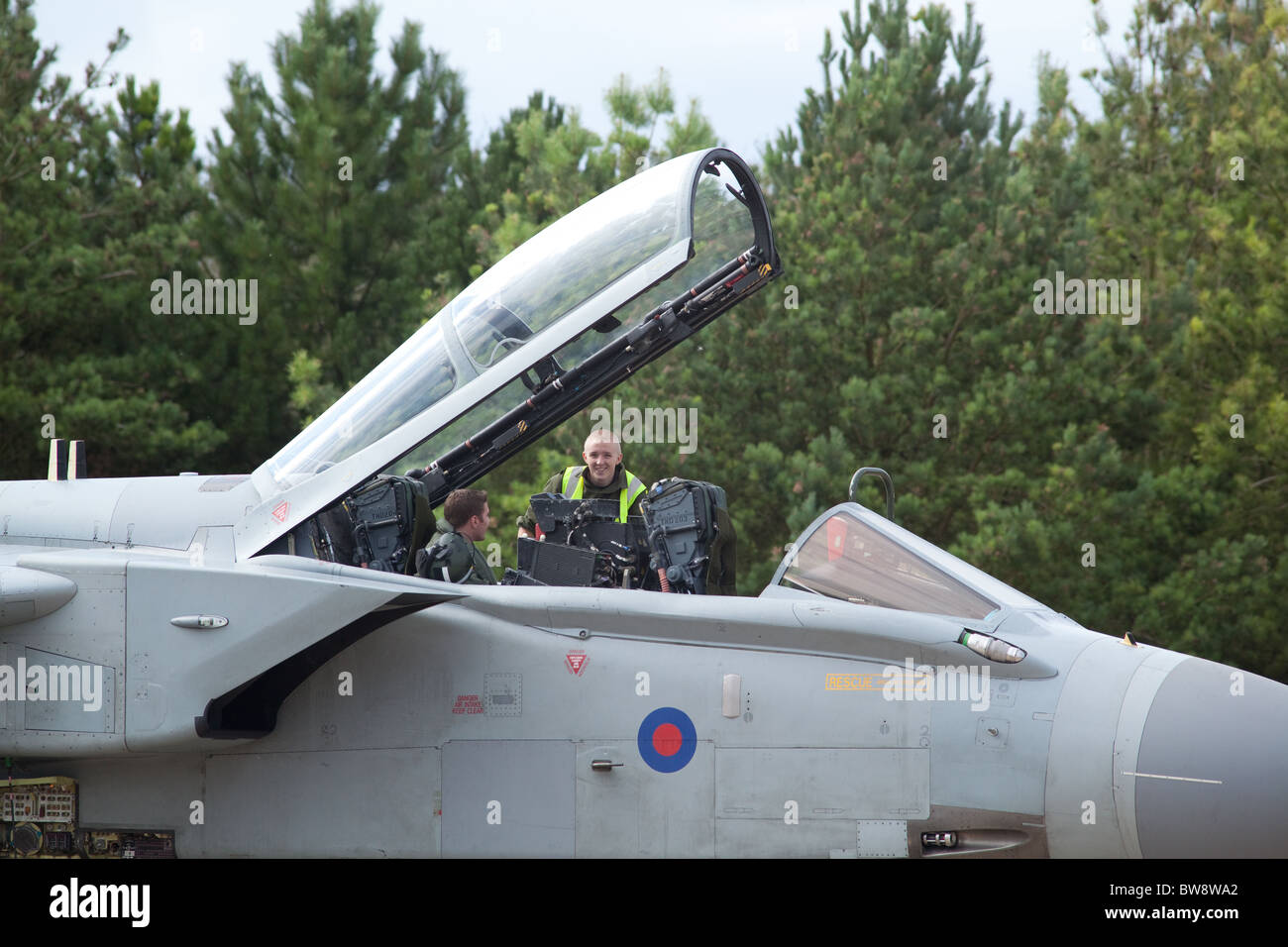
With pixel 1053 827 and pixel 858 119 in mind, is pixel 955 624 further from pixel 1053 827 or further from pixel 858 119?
pixel 858 119

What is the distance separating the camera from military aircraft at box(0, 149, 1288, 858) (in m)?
5.16

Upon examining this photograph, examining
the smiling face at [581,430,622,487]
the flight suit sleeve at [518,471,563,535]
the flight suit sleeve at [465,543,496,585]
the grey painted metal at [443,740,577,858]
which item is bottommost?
the grey painted metal at [443,740,577,858]

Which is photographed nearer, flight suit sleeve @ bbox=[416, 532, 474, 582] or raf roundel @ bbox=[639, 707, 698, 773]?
raf roundel @ bbox=[639, 707, 698, 773]

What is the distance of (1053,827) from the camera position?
5.10 metres

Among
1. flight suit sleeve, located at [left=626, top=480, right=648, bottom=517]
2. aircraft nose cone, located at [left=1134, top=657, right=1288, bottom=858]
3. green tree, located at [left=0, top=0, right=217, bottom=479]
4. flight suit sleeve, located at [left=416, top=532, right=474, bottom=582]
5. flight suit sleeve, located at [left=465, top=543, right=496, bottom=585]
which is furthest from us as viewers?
green tree, located at [left=0, top=0, right=217, bottom=479]

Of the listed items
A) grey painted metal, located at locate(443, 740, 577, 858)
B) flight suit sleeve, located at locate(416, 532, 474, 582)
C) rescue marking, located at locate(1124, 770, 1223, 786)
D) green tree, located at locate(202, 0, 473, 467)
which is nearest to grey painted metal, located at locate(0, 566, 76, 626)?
flight suit sleeve, located at locate(416, 532, 474, 582)

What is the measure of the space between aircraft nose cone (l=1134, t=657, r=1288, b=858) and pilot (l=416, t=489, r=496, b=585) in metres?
3.22

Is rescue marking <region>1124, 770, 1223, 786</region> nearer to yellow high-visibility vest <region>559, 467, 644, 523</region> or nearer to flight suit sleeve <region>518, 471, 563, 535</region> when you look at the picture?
yellow high-visibility vest <region>559, 467, 644, 523</region>

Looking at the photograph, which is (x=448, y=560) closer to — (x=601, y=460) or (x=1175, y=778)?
(x=601, y=460)

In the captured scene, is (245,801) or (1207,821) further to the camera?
(245,801)

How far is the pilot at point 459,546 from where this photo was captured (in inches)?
254

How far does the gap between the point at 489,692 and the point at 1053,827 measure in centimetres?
240
